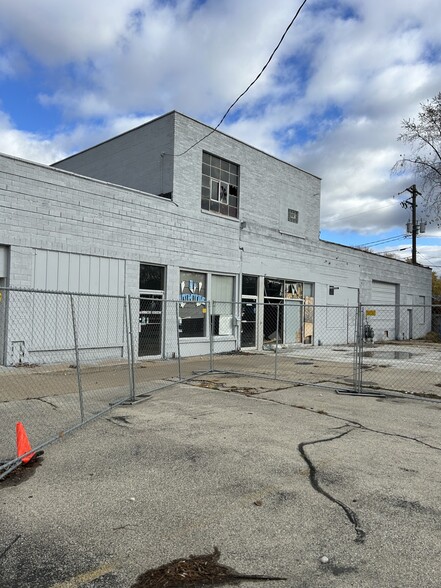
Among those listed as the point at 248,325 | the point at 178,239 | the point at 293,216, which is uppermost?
the point at 293,216

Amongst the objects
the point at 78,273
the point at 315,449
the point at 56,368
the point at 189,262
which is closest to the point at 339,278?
the point at 189,262

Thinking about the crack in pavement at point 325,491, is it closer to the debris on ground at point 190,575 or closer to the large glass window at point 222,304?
the debris on ground at point 190,575

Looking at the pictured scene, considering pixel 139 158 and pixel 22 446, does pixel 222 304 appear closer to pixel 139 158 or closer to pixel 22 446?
pixel 139 158

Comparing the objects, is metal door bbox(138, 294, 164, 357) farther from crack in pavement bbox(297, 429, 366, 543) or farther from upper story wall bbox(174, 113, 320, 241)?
crack in pavement bbox(297, 429, 366, 543)

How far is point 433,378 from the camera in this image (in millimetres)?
12375

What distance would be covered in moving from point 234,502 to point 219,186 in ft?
50.3

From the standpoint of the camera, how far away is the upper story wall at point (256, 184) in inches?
652

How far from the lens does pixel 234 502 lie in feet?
13.4

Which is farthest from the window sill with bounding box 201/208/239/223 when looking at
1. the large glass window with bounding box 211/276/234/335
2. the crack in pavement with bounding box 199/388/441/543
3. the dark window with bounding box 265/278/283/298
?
the crack in pavement with bounding box 199/388/441/543

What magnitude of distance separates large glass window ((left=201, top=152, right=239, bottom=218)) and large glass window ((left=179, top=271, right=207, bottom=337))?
2.75 m

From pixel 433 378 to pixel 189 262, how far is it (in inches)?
341

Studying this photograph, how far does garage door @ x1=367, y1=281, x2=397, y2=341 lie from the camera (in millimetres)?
29109

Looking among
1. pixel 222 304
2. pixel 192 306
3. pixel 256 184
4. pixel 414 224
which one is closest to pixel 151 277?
pixel 192 306

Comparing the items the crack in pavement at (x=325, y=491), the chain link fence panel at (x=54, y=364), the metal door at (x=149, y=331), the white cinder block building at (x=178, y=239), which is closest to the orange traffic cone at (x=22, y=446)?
the chain link fence panel at (x=54, y=364)
